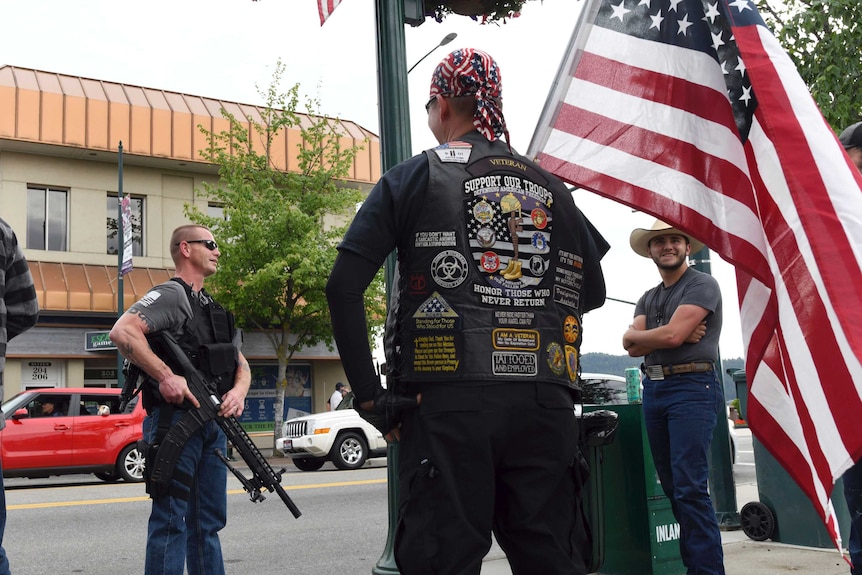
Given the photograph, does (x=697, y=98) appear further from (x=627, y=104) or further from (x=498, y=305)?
(x=498, y=305)

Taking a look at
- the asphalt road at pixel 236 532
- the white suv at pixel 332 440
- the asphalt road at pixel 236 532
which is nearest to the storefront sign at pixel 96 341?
the white suv at pixel 332 440

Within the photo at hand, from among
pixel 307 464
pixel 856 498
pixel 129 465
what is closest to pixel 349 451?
pixel 307 464

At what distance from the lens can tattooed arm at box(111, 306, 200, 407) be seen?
425 centimetres

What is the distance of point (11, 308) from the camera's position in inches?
151

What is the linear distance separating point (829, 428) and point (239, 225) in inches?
864

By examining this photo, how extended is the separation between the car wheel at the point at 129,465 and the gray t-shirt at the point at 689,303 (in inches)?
492

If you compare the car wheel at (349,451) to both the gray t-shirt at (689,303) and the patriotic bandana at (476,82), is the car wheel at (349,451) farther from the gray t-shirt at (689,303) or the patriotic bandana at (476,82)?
the patriotic bandana at (476,82)

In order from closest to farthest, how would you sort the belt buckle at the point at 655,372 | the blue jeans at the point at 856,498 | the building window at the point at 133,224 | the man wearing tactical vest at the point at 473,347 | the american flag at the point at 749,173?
the man wearing tactical vest at the point at 473,347
the american flag at the point at 749,173
the blue jeans at the point at 856,498
the belt buckle at the point at 655,372
the building window at the point at 133,224

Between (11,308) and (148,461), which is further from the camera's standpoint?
(148,461)

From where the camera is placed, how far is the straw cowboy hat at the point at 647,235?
4.99 meters

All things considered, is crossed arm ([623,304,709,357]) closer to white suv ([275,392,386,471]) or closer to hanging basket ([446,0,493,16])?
hanging basket ([446,0,493,16])

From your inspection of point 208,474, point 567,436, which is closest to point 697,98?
point 567,436

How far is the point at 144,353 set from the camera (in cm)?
427

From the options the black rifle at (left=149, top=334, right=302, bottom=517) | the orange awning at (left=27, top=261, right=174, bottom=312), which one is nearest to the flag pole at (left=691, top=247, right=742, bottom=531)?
the black rifle at (left=149, top=334, right=302, bottom=517)
